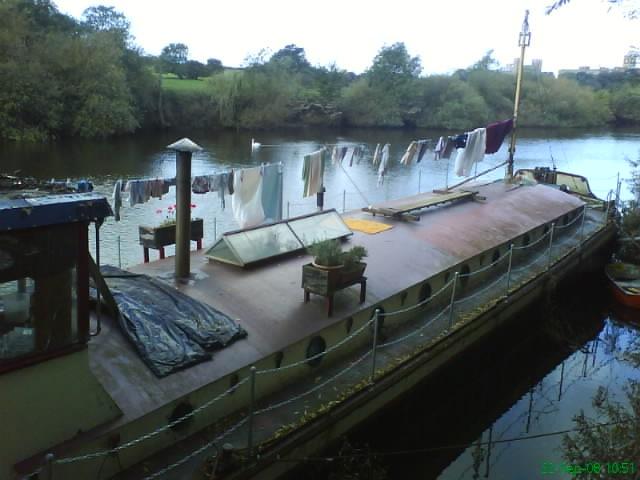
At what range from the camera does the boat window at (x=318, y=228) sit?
11.3 meters

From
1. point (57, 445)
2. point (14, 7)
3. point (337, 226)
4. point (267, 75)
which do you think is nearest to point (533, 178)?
point (337, 226)

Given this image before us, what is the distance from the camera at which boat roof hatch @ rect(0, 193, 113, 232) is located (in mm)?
5094

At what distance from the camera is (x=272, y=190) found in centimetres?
1402

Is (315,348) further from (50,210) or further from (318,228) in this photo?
(50,210)

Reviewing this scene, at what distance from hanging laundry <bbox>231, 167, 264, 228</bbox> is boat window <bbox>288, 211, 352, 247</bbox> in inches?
91.7

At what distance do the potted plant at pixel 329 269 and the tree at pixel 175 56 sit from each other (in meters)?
74.7

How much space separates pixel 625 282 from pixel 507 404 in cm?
801

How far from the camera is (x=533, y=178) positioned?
79.1ft

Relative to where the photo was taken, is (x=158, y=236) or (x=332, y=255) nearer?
(x=332, y=255)

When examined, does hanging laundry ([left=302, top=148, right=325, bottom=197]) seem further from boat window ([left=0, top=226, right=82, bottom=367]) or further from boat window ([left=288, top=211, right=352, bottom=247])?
boat window ([left=0, top=226, right=82, bottom=367])

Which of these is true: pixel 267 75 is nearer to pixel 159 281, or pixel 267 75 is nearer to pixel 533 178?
pixel 533 178

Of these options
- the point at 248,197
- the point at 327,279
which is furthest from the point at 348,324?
the point at 248,197

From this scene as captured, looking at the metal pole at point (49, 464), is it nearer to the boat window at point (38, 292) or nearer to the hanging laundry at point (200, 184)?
the boat window at point (38, 292)

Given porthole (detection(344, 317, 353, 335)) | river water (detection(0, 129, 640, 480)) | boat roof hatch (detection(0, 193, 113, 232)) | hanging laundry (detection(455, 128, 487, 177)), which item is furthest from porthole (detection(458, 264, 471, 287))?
boat roof hatch (detection(0, 193, 113, 232))
